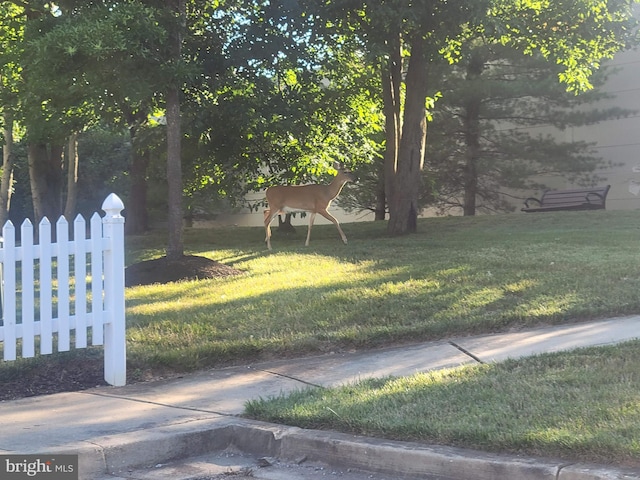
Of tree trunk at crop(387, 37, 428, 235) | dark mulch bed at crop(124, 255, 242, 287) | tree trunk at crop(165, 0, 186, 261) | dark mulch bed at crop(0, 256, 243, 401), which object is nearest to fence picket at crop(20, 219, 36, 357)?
dark mulch bed at crop(0, 256, 243, 401)

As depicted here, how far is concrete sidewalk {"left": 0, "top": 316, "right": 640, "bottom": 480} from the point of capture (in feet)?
13.7

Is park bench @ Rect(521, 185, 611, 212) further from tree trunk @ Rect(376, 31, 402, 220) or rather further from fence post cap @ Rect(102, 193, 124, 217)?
fence post cap @ Rect(102, 193, 124, 217)

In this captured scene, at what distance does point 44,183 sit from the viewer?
1881 cm

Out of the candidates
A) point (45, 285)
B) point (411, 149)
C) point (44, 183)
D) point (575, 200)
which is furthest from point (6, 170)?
point (575, 200)

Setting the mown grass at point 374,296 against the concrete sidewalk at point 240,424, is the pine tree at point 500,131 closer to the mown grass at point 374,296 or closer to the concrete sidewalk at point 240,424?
the mown grass at point 374,296

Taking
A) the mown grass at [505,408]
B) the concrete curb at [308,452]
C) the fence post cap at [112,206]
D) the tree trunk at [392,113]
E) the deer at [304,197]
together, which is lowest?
the concrete curb at [308,452]

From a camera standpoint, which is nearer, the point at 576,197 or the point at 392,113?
the point at 392,113

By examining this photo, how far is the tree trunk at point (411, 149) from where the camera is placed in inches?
582

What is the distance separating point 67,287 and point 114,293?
0.39 meters

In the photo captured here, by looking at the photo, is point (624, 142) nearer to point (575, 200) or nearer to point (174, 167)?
point (575, 200)

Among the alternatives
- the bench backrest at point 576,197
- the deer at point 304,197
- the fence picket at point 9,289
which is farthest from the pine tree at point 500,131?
the fence picket at point 9,289

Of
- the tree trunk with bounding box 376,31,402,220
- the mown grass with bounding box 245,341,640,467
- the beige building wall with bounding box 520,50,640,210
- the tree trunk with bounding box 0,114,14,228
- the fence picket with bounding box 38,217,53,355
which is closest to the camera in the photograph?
the mown grass with bounding box 245,341,640,467

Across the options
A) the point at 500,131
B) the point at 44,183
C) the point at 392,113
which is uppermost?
the point at 500,131

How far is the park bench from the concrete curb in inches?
732
